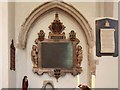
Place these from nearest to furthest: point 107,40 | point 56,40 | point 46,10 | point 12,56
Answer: point 107,40, point 12,56, point 46,10, point 56,40

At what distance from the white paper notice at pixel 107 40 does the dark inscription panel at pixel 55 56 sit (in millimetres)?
3730

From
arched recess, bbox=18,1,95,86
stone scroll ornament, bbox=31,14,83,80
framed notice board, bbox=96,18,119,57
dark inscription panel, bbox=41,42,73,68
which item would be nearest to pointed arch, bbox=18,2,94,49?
arched recess, bbox=18,1,95,86

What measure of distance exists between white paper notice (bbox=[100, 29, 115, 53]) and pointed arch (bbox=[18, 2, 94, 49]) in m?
3.58

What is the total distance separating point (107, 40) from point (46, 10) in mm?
3806

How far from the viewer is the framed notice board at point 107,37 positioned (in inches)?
75.4

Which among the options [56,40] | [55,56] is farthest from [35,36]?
[55,56]

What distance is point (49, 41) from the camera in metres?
5.73

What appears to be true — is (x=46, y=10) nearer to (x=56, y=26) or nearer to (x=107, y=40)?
(x=56, y=26)

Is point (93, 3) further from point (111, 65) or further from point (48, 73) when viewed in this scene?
point (111, 65)

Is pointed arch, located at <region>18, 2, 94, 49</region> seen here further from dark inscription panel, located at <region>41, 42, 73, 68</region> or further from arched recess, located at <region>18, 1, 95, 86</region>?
dark inscription panel, located at <region>41, 42, 73, 68</region>

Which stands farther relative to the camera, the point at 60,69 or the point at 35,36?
the point at 35,36

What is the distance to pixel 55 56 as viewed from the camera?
570cm

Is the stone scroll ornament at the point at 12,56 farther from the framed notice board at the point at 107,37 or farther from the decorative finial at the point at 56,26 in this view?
the framed notice board at the point at 107,37

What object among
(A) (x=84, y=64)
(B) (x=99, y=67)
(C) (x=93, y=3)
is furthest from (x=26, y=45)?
(B) (x=99, y=67)
